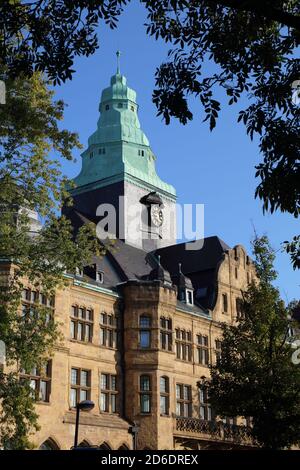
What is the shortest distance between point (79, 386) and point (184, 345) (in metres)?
9.95

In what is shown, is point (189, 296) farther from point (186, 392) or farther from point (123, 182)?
point (123, 182)

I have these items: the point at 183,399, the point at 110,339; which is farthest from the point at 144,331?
the point at 183,399

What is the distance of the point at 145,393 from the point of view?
44.3m

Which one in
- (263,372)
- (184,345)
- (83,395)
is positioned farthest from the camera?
(184,345)

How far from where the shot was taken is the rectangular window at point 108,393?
1703 inches

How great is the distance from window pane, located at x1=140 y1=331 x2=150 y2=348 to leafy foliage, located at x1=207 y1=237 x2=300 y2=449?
12.3 metres

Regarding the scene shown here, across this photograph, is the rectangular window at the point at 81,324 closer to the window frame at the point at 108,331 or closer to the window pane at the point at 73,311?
the window pane at the point at 73,311

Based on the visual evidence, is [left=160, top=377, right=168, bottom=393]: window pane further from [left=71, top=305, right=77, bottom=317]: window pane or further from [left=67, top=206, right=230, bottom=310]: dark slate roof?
[left=71, top=305, right=77, bottom=317]: window pane

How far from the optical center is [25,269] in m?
24.8

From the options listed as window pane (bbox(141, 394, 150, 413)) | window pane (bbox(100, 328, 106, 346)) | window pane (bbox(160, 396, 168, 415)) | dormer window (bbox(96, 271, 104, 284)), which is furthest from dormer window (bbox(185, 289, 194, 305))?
window pane (bbox(141, 394, 150, 413))

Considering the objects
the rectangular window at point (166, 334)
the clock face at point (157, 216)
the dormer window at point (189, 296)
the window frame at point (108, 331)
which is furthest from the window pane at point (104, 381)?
the clock face at point (157, 216)

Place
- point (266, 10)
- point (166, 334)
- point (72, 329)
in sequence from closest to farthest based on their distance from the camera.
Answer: point (266, 10) → point (72, 329) → point (166, 334)

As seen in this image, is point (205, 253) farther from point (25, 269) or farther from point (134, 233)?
point (25, 269)

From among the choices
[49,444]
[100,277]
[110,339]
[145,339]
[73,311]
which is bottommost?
[49,444]
